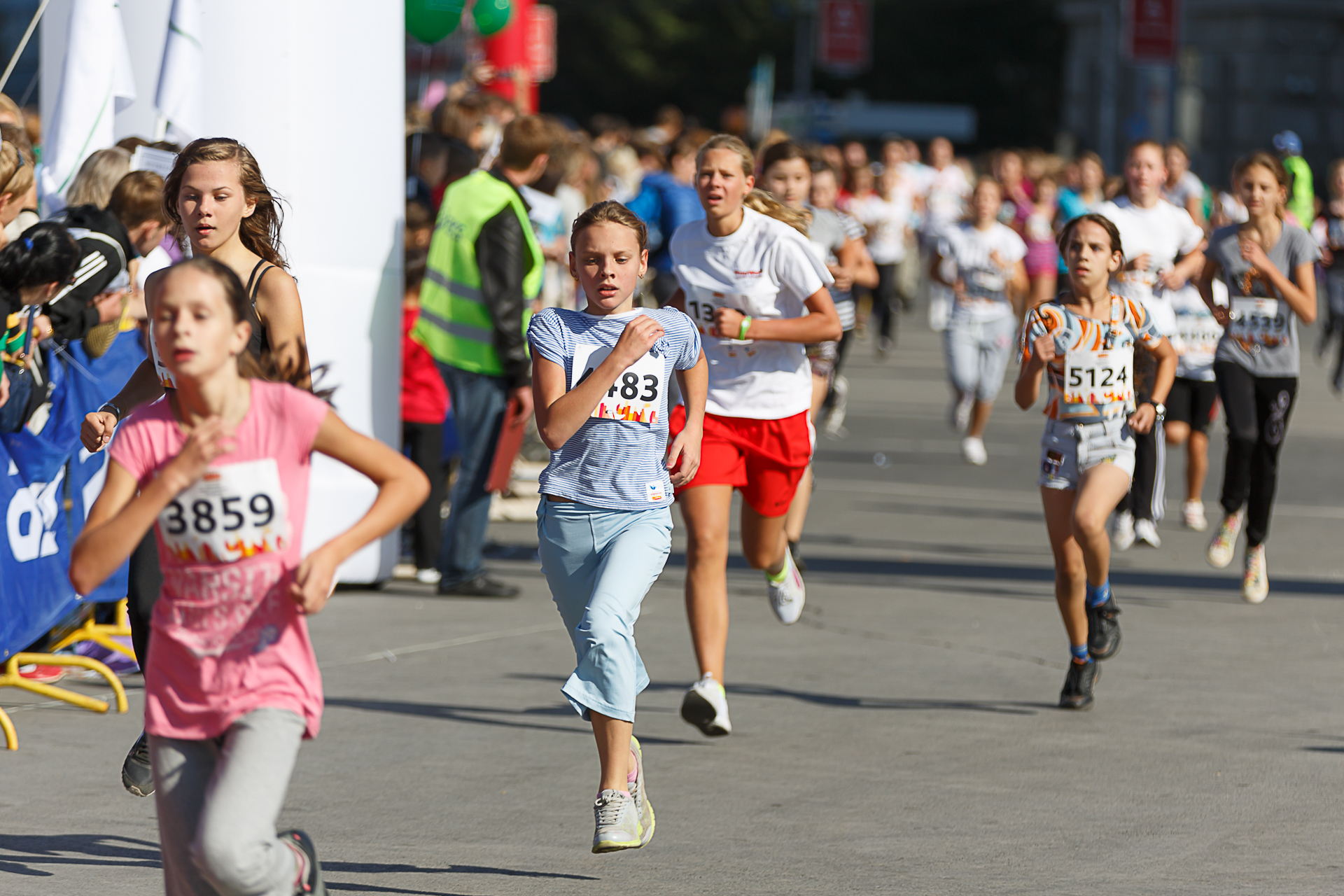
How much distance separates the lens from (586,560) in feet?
17.0

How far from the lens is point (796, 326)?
664 centimetres

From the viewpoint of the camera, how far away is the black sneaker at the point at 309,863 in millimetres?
3820

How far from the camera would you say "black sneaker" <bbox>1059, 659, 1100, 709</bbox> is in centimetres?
699

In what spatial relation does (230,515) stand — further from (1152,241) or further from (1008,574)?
(1152,241)

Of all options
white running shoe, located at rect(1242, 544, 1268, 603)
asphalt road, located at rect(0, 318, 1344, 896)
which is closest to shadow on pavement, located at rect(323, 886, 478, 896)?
asphalt road, located at rect(0, 318, 1344, 896)

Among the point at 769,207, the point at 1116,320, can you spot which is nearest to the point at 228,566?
the point at 769,207

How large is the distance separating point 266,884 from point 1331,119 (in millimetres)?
47947

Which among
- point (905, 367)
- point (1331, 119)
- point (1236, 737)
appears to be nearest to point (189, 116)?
point (1236, 737)

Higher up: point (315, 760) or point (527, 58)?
point (527, 58)

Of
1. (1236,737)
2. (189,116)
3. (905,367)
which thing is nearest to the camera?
(1236,737)

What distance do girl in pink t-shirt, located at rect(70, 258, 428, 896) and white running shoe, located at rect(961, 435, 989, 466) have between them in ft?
36.3

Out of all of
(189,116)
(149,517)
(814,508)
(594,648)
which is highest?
(189,116)

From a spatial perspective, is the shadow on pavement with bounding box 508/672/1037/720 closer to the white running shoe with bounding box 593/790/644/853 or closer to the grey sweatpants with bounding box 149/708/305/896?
the white running shoe with bounding box 593/790/644/853

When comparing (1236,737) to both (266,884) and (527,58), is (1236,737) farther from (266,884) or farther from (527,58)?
(527,58)
